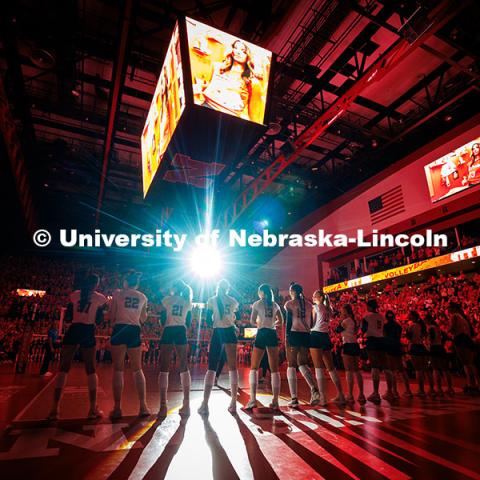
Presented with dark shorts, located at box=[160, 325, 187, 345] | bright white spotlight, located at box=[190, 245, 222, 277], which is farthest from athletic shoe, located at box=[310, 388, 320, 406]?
bright white spotlight, located at box=[190, 245, 222, 277]

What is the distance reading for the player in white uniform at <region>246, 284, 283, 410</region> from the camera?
4.29 metres

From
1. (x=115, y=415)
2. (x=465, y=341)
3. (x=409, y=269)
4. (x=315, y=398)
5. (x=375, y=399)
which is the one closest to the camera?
(x=115, y=415)

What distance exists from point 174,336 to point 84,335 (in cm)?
111

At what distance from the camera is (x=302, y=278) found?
15.6 metres

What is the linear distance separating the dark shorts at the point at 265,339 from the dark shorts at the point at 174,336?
1.07 metres

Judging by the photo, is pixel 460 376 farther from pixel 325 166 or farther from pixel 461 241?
pixel 325 166

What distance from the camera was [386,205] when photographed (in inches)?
454

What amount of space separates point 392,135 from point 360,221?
11.8ft

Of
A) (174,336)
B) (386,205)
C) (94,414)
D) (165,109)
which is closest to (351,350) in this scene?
(174,336)

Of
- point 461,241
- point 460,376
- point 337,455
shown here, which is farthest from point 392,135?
point 337,455

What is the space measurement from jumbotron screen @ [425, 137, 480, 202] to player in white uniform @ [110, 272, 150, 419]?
372 inches

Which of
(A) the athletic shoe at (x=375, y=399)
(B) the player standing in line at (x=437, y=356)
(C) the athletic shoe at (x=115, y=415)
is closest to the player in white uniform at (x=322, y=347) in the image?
(A) the athletic shoe at (x=375, y=399)

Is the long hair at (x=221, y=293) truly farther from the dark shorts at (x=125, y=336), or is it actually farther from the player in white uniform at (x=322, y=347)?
the player in white uniform at (x=322, y=347)

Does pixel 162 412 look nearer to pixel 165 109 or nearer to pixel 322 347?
pixel 322 347
